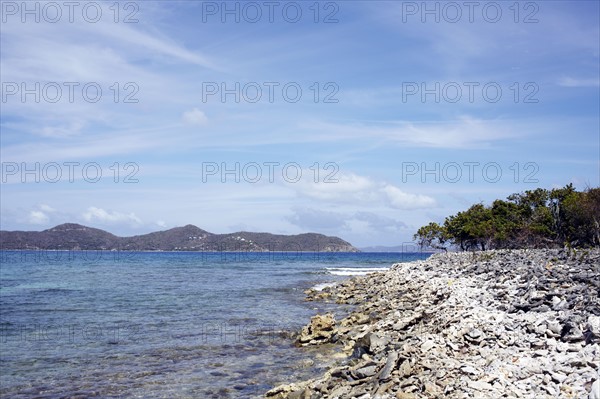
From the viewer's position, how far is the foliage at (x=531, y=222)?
44062mm

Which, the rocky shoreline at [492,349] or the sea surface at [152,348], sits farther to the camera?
the sea surface at [152,348]

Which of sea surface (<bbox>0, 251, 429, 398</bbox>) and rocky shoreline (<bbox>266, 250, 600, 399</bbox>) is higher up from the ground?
rocky shoreline (<bbox>266, 250, 600, 399</bbox>)

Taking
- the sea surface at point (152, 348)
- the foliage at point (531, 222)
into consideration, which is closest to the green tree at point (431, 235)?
the foliage at point (531, 222)

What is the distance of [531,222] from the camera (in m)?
53.1

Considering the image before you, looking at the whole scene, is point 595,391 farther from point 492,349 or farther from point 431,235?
point 431,235

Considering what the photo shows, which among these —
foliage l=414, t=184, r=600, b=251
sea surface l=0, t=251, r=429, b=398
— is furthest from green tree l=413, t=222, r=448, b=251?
sea surface l=0, t=251, r=429, b=398

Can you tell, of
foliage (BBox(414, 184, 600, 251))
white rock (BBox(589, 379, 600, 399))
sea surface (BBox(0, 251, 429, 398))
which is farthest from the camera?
foliage (BBox(414, 184, 600, 251))

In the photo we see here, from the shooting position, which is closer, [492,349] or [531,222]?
[492,349]

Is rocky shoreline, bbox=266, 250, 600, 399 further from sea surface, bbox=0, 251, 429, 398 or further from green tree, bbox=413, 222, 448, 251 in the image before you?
green tree, bbox=413, 222, 448, 251

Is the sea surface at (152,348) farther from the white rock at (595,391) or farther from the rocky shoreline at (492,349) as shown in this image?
the white rock at (595,391)

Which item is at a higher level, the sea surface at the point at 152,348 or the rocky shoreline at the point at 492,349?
the rocky shoreline at the point at 492,349

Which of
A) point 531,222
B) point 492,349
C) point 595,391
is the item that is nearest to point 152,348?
point 492,349

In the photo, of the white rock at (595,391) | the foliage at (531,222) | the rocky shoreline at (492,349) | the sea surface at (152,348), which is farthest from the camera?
the foliage at (531,222)

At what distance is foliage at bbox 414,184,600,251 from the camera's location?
44.1 m
